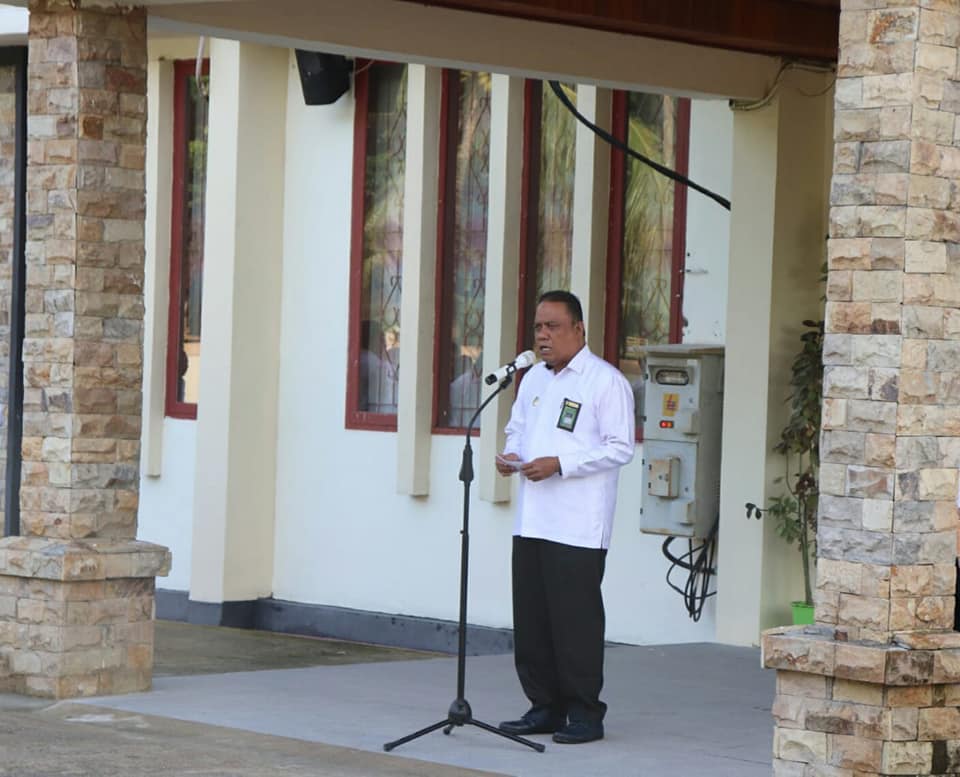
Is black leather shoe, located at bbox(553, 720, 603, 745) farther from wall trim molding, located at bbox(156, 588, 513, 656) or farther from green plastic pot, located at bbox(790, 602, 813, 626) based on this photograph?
wall trim molding, located at bbox(156, 588, 513, 656)

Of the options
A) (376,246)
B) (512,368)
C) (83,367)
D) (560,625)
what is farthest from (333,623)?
(512,368)

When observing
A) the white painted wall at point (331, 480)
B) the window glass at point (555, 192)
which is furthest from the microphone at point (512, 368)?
the white painted wall at point (331, 480)

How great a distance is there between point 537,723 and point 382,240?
6.06m

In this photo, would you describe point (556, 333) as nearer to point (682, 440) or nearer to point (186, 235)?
point (682, 440)

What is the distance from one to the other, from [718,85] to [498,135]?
1.80 meters

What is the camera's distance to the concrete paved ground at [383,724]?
26.4 feet

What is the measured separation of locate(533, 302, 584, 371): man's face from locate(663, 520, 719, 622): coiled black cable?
3.79 m

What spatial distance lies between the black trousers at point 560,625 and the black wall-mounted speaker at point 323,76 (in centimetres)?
609

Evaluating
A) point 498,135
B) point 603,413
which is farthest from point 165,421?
point 603,413

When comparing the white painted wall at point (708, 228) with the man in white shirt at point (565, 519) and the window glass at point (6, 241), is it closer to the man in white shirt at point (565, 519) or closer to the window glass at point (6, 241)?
the man in white shirt at point (565, 519)

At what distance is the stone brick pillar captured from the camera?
9680mm

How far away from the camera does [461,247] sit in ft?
45.0

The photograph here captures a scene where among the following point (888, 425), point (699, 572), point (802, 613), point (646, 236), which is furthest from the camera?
point (646, 236)

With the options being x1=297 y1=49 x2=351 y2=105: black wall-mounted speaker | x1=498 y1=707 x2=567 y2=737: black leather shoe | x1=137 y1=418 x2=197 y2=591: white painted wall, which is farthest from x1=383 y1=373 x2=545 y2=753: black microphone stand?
x1=137 y1=418 x2=197 y2=591: white painted wall
